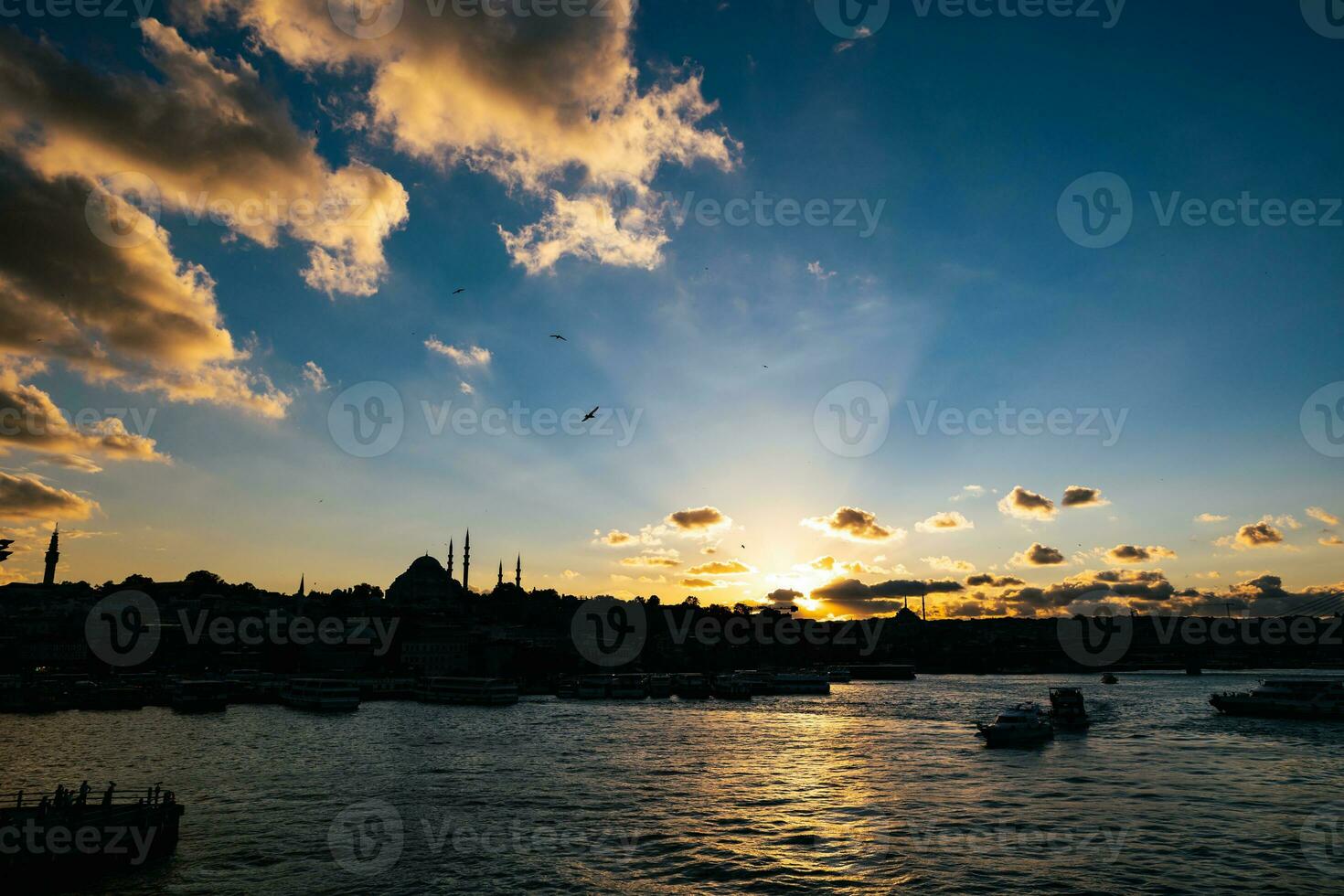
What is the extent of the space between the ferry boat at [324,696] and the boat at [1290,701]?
370ft

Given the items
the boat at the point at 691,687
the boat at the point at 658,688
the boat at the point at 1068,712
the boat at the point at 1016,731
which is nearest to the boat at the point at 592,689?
the boat at the point at 658,688

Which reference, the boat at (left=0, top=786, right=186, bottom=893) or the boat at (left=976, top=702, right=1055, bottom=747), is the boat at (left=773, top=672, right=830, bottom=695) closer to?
the boat at (left=976, top=702, right=1055, bottom=747)

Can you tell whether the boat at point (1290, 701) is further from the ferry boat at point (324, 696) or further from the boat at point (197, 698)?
the boat at point (197, 698)

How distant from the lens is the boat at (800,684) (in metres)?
149

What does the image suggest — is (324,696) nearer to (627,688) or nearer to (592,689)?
(592,689)

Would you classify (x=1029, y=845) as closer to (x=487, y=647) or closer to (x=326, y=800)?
(x=326, y=800)

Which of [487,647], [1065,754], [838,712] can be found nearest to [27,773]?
[1065,754]

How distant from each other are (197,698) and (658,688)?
73.0 m

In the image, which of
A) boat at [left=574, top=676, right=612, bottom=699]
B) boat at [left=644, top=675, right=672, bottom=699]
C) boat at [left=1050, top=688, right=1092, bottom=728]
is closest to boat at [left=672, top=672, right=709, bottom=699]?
boat at [left=644, top=675, right=672, bottom=699]

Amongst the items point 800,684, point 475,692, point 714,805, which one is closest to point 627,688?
point 475,692

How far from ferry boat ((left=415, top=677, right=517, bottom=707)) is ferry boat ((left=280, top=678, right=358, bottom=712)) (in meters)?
13.9

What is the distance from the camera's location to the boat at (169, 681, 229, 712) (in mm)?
98375

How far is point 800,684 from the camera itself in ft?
496

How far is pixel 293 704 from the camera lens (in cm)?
10944
